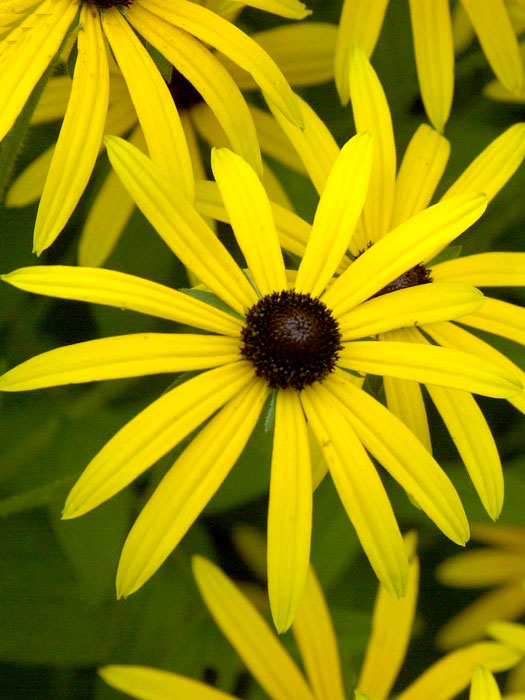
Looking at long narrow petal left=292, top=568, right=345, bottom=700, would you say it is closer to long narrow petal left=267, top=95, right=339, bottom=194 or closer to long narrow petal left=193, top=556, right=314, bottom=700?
long narrow petal left=193, top=556, right=314, bottom=700

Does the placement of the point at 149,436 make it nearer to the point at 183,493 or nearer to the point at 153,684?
the point at 183,493

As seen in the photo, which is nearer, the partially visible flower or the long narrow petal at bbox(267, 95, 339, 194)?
the long narrow petal at bbox(267, 95, 339, 194)

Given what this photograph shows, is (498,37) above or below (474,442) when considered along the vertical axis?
above

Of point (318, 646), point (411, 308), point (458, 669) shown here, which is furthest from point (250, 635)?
point (411, 308)

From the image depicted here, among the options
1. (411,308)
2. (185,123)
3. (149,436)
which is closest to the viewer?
(149,436)

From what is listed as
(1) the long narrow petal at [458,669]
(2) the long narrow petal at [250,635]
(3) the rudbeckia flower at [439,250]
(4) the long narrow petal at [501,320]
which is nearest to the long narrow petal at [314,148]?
(3) the rudbeckia flower at [439,250]

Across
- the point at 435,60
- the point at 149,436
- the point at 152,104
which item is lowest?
the point at 149,436

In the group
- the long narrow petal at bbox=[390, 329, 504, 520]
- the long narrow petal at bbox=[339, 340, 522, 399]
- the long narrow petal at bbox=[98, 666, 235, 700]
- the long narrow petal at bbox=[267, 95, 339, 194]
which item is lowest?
the long narrow petal at bbox=[98, 666, 235, 700]

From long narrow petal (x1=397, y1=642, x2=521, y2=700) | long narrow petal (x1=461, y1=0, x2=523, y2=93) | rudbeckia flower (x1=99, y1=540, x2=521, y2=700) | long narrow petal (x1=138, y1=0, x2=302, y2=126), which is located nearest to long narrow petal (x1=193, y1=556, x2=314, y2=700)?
rudbeckia flower (x1=99, y1=540, x2=521, y2=700)
